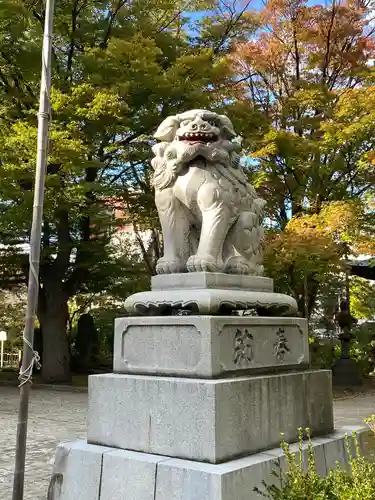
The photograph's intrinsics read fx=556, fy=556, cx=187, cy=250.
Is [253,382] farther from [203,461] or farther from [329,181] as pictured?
[329,181]

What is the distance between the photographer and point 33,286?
4.70 meters

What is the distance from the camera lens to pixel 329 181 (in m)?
14.8

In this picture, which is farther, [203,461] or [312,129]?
[312,129]

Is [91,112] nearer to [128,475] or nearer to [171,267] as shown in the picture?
[171,267]

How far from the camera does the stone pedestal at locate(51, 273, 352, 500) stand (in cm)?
356

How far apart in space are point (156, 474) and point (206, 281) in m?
1.37

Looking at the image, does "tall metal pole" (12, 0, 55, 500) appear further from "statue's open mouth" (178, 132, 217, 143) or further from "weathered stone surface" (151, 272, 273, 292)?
"statue's open mouth" (178, 132, 217, 143)

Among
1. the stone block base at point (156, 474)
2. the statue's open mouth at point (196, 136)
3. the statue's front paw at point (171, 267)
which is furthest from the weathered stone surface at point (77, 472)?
the statue's open mouth at point (196, 136)

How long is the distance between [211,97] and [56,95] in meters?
3.90

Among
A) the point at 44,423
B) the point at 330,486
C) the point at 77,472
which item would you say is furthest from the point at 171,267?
the point at 44,423

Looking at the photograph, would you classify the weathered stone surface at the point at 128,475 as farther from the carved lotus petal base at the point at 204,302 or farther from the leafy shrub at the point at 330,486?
the carved lotus petal base at the point at 204,302

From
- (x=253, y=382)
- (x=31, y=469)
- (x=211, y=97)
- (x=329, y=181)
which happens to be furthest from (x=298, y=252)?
(x=253, y=382)

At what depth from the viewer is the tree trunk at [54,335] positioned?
1647 centimetres

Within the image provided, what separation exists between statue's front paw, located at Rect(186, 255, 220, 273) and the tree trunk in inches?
508
